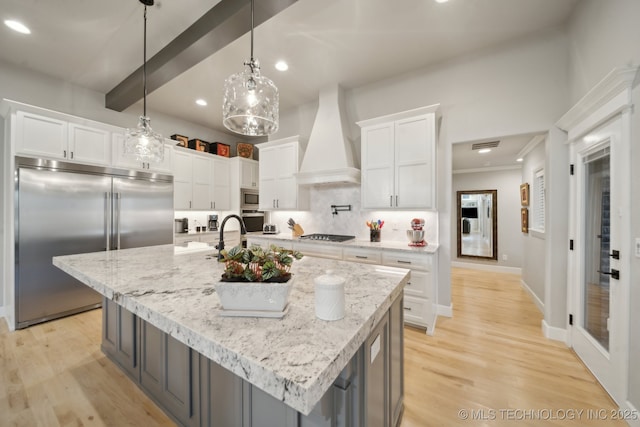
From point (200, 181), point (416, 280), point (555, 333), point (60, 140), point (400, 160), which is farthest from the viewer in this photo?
point (200, 181)

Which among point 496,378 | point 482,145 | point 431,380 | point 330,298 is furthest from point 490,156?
point 330,298

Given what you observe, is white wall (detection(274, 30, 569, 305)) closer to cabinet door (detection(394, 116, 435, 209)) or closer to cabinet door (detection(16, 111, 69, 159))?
cabinet door (detection(394, 116, 435, 209))

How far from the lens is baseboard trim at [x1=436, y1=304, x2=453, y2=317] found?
10.5ft

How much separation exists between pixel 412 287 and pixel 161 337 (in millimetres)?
2443

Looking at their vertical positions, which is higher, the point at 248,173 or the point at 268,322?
the point at 248,173

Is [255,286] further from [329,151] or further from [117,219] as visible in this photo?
[117,219]

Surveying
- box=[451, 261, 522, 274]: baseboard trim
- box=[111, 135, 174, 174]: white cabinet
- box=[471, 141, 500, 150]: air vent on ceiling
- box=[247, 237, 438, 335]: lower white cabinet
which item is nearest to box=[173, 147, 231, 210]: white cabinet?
box=[111, 135, 174, 174]: white cabinet

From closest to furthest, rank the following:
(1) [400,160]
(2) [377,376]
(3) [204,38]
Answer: (2) [377,376]
(3) [204,38]
(1) [400,160]

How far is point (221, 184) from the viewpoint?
523 centimetres

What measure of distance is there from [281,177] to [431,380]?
3440 mm

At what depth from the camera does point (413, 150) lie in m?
3.15

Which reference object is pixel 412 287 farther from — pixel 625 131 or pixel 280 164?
pixel 280 164

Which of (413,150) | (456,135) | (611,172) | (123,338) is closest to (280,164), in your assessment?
(413,150)

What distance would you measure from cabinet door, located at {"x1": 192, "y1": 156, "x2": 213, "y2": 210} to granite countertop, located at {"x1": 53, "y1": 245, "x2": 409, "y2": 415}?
3153 millimetres
